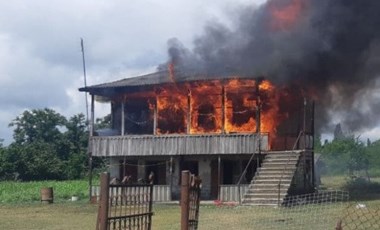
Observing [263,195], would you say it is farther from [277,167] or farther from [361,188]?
[361,188]

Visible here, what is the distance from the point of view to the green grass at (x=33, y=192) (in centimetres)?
3935

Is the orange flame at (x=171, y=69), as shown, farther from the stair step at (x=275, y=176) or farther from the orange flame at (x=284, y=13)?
the orange flame at (x=284, y=13)

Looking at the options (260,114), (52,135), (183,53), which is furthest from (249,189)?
(52,135)

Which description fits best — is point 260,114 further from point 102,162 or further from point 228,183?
point 102,162

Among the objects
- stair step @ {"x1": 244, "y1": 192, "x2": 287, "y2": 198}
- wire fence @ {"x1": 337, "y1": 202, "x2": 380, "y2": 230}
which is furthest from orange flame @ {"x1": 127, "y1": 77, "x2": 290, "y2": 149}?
wire fence @ {"x1": 337, "y1": 202, "x2": 380, "y2": 230}

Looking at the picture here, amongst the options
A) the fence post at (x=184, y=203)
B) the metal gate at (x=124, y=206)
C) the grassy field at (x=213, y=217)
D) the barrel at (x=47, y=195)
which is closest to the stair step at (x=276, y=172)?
the grassy field at (x=213, y=217)

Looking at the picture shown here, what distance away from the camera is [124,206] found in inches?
285

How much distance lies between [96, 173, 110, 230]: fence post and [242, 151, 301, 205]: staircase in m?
20.8

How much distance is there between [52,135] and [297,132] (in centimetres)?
4225

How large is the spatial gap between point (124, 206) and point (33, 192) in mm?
37458

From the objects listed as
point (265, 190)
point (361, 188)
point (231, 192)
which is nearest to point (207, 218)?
point (265, 190)

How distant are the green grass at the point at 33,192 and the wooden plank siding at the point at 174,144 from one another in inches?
217

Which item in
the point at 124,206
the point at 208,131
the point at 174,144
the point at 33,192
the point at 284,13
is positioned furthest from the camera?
the point at 33,192

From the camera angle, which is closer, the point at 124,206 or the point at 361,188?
the point at 124,206
